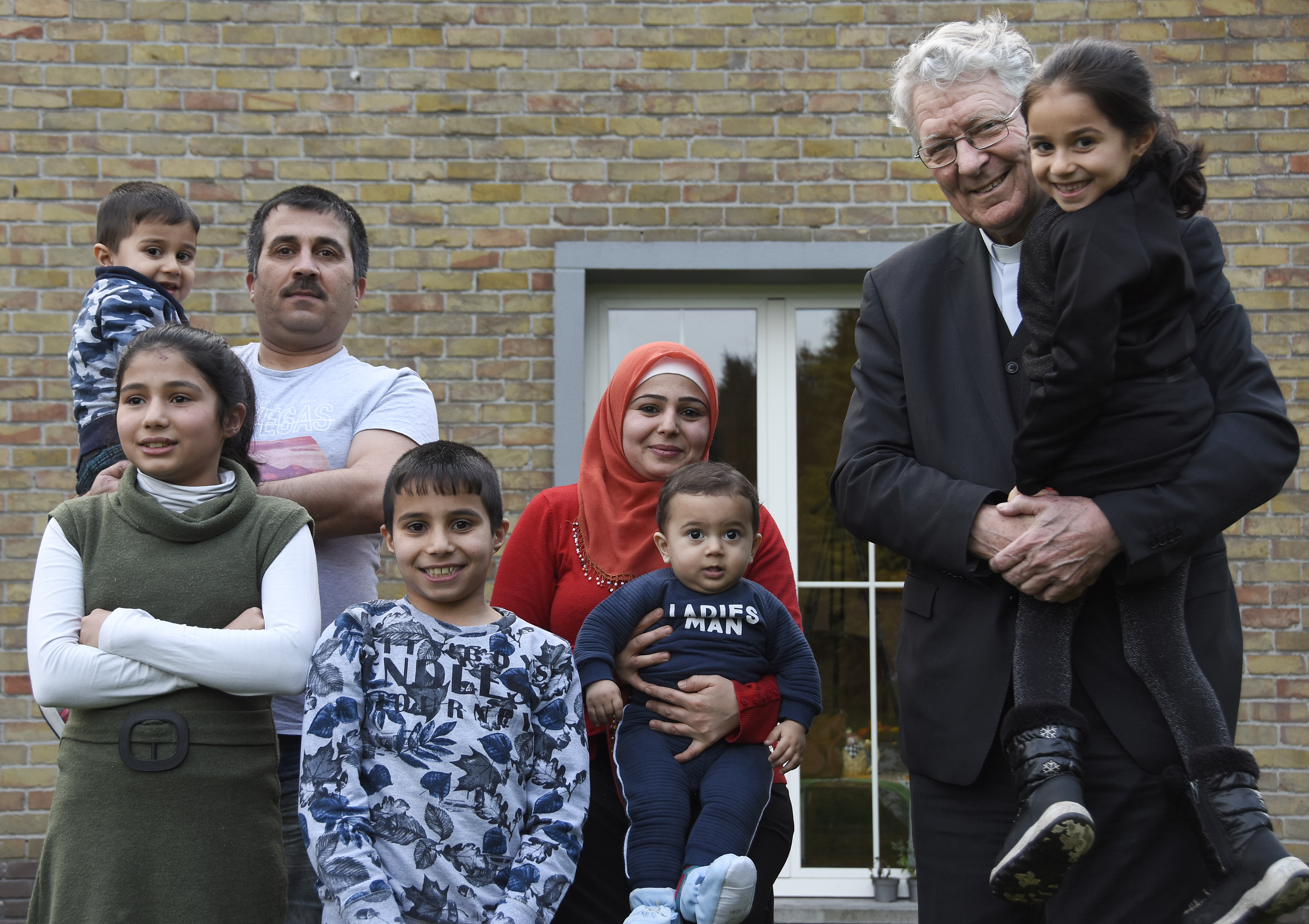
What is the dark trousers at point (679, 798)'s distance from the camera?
2119 mm

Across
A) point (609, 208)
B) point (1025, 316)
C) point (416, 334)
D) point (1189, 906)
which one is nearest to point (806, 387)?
point (609, 208)

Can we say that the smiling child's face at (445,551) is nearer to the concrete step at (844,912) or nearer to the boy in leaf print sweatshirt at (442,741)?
the boy in leaf print sweatshirt at (442,741)

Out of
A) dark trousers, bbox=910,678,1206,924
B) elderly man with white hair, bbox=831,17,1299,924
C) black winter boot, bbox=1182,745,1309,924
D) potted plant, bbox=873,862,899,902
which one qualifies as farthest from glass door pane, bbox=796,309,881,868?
black winter boot, bbox=1182,745,1309,924

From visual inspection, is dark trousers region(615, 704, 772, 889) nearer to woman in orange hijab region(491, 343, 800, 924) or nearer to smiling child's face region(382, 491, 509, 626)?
woman in orange hijab region(491, 343, 800, 924)

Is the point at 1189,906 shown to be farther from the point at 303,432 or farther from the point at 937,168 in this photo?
the point at 303,432

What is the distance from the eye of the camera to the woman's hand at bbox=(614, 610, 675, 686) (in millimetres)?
2295

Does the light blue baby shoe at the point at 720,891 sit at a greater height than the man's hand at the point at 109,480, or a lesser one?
lesser

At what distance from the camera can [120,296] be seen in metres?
2.48

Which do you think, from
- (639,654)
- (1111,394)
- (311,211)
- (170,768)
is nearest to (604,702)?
(639,654)

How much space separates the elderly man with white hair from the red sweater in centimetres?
35

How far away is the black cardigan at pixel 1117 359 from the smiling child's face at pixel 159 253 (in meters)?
2.06

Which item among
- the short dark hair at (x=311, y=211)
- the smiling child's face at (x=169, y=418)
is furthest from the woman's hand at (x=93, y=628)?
the short dark hair at (x=311, y=211)

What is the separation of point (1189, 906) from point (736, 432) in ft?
10.4

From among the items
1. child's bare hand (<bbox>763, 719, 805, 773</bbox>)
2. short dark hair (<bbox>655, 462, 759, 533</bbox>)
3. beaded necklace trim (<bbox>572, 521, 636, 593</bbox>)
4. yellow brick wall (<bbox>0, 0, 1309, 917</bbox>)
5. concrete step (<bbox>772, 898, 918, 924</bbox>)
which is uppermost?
yellow brick wall (<bbox>0, 0, 1309, 917</bbox>)
